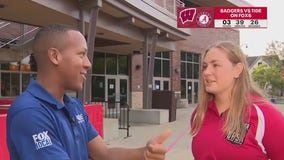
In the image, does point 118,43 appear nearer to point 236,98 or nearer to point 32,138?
point 236,98

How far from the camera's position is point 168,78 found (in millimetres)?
32125

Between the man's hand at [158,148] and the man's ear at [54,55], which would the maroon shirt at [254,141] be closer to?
the man's hand at [158,148]

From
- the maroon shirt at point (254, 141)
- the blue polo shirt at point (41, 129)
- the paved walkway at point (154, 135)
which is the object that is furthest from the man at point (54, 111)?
the paved walkway at point (154, 135)

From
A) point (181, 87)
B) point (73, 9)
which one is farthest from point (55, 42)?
point (181, 87)

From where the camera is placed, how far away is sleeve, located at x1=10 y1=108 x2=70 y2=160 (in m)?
1.91

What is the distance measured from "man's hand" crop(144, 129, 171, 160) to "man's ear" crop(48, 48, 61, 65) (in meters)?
0.61

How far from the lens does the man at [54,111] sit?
1.92 meters

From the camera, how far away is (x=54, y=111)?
83.5 inches

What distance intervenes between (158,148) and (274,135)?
3.09 feet

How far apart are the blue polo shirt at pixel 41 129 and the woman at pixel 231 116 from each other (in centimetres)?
101

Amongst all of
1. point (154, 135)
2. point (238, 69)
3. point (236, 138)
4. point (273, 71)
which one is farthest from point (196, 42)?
point (236, 138)

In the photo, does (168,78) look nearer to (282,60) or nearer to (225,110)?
(225,110)

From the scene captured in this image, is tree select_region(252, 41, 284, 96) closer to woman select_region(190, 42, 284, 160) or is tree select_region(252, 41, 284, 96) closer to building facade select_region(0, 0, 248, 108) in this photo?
building facade select_region(0, 0, 248, 108)

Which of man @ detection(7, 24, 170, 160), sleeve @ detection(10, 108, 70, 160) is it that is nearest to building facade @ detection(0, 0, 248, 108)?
man @ detection(7, 24, 170, 160)
